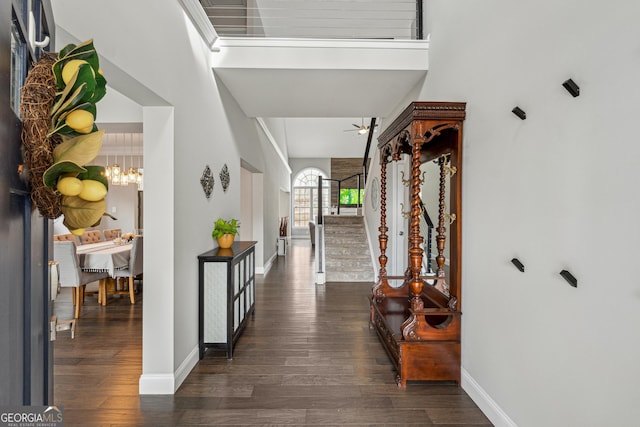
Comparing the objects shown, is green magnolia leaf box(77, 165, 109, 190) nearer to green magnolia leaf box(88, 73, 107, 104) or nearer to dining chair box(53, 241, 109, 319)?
green magnolia leaf box(88, 73, 107, 104)

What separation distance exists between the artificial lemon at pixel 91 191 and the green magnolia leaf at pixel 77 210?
0.02 m

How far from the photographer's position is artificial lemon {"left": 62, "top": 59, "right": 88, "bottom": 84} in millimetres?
793

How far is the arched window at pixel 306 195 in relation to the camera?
14.3 metres

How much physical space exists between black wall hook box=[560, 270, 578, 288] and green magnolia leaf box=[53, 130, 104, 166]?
188 cm

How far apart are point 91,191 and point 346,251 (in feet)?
19.9

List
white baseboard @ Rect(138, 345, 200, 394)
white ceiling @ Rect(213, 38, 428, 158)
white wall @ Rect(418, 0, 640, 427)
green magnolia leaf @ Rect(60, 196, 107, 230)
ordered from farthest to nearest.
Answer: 1. white ceiling @ Rect(213, 38, 428, 158)
2. white baseboard @ Rect(138, 345, 200, 394)
3. white wall @ Rect(418, 0, 640, 427)
4. green magnolia leaf @ Rect(60, 196, 107, 230)

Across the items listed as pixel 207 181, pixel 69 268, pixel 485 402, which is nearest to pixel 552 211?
pixel 485 402

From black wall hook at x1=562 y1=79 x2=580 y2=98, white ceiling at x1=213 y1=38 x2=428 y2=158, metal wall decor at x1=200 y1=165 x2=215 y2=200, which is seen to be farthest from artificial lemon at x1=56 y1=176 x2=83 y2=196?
white ceiling at x1=213 y1=38 x2=428 y2=158

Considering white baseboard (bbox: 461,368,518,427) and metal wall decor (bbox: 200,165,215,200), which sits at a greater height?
metal wall decor (bbox: 200,165,215,200)

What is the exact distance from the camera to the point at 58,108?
778 millimetres

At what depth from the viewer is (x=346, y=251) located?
671 centimetres

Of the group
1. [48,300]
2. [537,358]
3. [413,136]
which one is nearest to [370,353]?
[537,358]

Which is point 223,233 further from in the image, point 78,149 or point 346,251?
point 346,251

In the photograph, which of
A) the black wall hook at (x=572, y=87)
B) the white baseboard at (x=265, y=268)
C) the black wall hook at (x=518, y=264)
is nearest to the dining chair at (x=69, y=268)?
the white baseboard at (x=265, y=268)
